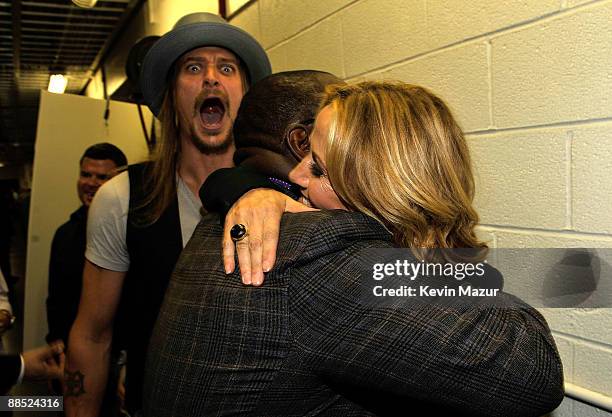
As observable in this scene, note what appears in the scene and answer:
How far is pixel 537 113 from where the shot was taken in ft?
3.13

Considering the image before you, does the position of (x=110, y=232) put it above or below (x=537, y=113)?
below

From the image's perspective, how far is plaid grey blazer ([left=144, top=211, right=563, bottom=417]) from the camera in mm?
585

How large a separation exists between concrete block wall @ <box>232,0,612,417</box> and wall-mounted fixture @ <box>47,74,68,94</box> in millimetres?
2003

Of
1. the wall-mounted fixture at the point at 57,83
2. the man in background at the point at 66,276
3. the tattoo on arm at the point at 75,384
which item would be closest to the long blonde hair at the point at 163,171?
the tattoo on arm at the point at 75,384

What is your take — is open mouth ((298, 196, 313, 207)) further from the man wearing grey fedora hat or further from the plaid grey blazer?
the man wearing grey fedora hat

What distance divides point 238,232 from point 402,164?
0.23 m

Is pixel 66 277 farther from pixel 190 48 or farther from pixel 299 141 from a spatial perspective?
pixel 299 141

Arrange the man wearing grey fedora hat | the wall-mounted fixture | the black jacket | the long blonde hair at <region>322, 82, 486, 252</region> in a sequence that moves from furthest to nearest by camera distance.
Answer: the wall-mounted fixture, the black jacket, the man wearing grey fedora hat, the long blonde hair at <region>322, 82, 486, 252</region>

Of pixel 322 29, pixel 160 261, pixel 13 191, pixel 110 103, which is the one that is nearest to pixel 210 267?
pixel 160 261

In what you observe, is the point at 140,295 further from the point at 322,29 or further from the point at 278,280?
the point at 322,29

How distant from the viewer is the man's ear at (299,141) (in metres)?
0.90

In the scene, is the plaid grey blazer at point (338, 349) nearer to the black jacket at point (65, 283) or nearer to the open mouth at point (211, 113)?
the open mouth at point (211, 113)

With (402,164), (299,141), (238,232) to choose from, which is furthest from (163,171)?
(402,164)

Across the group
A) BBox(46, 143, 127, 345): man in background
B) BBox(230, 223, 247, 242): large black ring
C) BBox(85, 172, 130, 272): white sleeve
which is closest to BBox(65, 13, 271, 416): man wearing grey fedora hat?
BBox(85, 172, 130, 272): white sleeve
